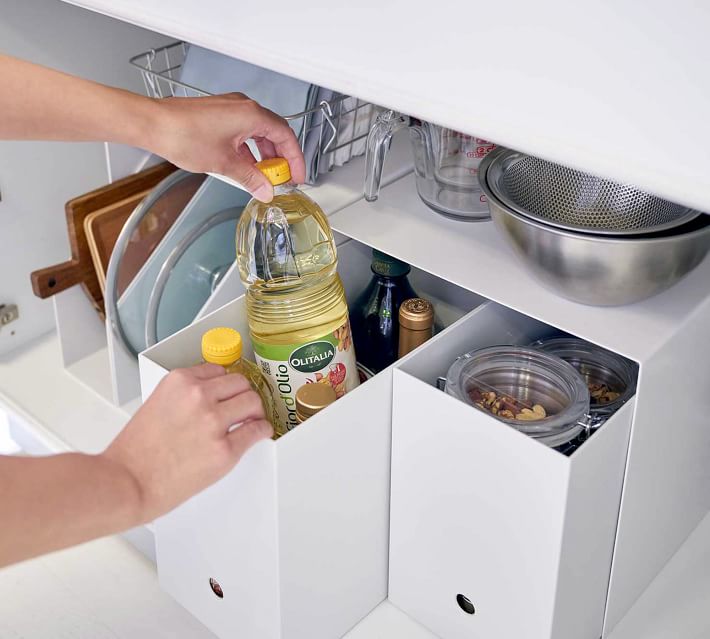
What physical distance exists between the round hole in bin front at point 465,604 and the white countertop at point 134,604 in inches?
2.7

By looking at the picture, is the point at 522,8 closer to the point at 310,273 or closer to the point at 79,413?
the point at 310,273

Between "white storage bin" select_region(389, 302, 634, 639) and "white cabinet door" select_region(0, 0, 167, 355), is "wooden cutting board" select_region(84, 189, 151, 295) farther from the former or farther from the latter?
"white storage bin" select_region(389, 302, 634, 639)

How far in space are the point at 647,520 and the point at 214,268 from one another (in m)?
0.61

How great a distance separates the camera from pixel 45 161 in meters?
1.37

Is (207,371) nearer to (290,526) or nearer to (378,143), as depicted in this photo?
(290,526)

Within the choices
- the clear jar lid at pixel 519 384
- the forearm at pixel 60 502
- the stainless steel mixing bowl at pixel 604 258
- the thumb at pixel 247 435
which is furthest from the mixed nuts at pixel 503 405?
the forearm at pixel 60 502

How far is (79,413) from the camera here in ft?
4.21

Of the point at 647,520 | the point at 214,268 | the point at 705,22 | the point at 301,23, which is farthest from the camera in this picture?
the point at 214,268

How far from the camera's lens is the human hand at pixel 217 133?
0.90m

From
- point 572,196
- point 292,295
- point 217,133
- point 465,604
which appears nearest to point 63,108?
point 217,133

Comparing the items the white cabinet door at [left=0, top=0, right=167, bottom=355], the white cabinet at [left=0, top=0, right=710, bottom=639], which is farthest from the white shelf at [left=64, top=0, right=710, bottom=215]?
the white cabinet door at [left=0, top=0, right=167, bottom=355]

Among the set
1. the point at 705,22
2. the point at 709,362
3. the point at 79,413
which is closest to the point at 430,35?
the point at 705,22

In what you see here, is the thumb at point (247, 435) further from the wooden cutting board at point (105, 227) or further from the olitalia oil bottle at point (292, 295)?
the wooden cutting board at point (105, 227)

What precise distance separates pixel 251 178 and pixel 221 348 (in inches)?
6.2
